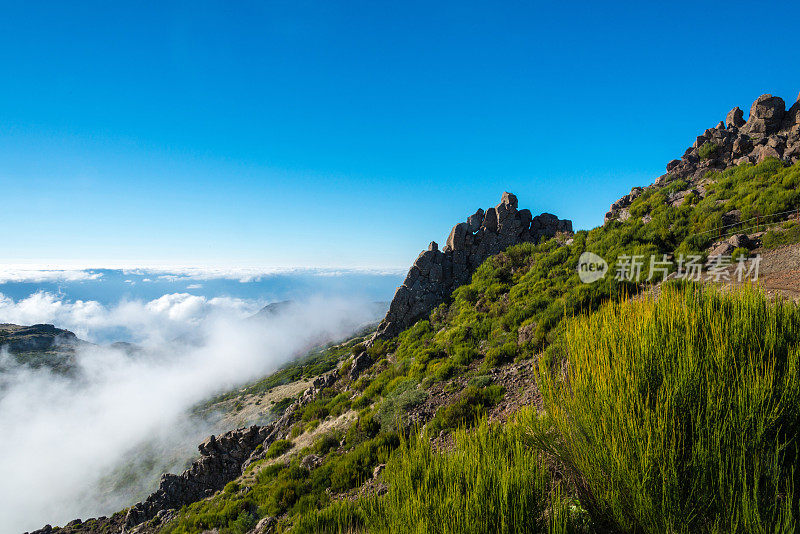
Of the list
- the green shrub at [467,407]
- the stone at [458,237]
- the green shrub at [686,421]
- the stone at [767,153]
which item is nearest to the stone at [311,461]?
the green shrub at [467,407]

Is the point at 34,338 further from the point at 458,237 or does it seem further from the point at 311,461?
the point at 311,461

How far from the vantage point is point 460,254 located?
29.8 metres

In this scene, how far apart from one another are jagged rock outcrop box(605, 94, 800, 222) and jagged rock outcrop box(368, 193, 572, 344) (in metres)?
7.08

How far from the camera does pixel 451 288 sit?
27.8 meters

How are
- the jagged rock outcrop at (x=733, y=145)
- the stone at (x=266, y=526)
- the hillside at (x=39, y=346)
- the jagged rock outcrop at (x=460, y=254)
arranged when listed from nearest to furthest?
the stone at (x=266, y=526) < the jagged rock outcrop at (x=733, y=145) < the jagged rock outcrop at (x=460, y=254) < the hillside at (x=39, y=346)

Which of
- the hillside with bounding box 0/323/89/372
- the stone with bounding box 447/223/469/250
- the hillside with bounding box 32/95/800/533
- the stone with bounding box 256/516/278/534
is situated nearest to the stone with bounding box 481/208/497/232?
the hillside with bounding box 32/95/800/533

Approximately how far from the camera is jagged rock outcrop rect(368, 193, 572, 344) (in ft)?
85.6

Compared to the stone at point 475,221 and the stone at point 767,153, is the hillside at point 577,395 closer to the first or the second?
the stone at point 767,153

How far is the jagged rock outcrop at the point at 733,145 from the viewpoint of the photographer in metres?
23.6

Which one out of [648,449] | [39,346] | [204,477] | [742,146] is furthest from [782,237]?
[39,346]

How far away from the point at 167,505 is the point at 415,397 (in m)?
16.0

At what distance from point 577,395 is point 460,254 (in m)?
26.5

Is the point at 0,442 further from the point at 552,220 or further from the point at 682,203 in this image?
the point at 682,203

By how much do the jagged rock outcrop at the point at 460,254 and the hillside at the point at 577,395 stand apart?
0.21 metres
